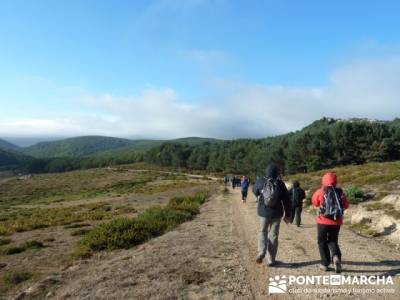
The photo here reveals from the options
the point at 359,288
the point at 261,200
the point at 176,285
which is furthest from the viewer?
the point at 261,200

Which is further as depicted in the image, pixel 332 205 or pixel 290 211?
pixel 290 211

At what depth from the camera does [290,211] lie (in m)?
9.00

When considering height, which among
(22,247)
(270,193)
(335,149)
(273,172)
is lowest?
(22,247)

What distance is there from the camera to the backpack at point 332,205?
8.36 meters

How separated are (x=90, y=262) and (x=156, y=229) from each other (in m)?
5.06

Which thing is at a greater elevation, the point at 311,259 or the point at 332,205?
the point at 332,205

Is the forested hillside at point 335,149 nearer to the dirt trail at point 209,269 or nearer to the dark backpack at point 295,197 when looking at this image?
the dark backpack at point 295,197

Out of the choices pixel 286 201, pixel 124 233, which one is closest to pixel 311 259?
pixel 286 201


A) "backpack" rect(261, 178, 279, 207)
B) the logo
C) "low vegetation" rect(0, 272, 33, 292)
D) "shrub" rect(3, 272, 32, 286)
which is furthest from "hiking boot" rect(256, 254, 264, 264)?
"shrub" rect(3, 272, 32, 286)

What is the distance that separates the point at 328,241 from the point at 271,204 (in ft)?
4.63

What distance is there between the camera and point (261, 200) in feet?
30.0

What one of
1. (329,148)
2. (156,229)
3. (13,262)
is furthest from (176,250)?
(329,148)

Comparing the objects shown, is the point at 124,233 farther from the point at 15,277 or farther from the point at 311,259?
the point at 311,259

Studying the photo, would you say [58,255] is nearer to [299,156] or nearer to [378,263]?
[378,263]
